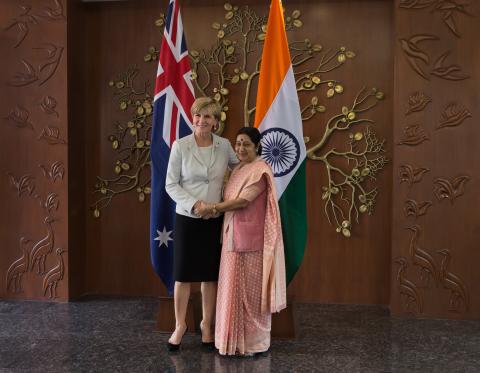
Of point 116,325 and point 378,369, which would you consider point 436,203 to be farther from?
point 116,325

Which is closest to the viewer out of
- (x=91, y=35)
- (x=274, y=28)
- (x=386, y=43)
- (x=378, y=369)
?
(x=378, y=369)

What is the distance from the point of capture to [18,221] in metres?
4.70

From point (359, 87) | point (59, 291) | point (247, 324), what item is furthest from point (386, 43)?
point (59, 291)

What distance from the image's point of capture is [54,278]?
4.66 metres

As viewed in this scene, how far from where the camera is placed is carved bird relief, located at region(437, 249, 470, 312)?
4.20 m

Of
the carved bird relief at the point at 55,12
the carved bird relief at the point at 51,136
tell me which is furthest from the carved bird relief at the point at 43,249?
the carved bird relief at the point at 55,12

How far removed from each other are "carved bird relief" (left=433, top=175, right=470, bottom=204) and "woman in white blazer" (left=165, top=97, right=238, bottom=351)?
1716 millimetres

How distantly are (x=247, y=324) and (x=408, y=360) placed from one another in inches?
37.7

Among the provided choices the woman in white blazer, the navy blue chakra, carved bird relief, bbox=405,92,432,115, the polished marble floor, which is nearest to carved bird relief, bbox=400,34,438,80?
carved bird relief, bbox=405,92,432,115

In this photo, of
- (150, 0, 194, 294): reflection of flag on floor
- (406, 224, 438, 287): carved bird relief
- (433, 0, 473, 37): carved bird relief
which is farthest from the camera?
(406, 224, 438, 287): carved bird relief

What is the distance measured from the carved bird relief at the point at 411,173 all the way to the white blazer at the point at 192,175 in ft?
5.07

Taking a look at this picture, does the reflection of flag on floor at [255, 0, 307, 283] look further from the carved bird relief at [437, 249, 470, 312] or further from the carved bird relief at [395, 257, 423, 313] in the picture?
the carved bird relief at [437, 249, 470, 312]

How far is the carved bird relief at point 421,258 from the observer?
423cm

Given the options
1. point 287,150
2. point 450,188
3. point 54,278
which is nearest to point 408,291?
point 450,188
